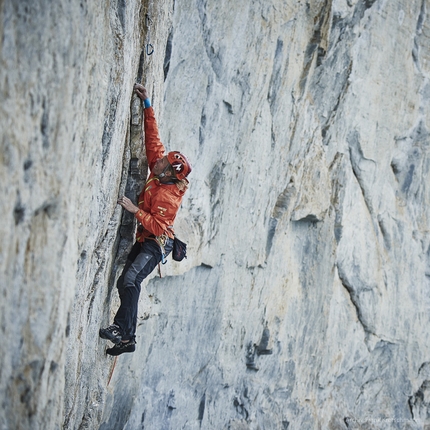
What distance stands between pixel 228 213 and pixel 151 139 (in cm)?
468

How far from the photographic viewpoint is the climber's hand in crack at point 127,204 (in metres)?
8.20

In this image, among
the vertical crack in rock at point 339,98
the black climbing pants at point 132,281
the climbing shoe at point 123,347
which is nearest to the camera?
the black climbing pants at point 132,281

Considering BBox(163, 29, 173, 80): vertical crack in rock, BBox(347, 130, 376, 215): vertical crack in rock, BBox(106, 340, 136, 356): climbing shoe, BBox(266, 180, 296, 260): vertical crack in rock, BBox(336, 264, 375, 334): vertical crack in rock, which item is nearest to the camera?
BBox(106, 340, 136, 356): climbing shoe

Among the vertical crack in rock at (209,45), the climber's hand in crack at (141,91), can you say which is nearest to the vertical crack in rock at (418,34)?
the vertical crack in rock at (209,45)

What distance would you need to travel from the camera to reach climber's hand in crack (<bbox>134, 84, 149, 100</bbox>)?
829 cm

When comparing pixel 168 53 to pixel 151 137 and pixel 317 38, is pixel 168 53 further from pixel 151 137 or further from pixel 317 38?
pixel 317 38

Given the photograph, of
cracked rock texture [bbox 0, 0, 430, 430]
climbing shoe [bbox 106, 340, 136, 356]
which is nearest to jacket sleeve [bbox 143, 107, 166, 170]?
cracked rock texture [bbox 0, 0, 430, 430]

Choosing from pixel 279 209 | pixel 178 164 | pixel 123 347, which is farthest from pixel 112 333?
pixel 279 209

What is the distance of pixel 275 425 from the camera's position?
15.7m

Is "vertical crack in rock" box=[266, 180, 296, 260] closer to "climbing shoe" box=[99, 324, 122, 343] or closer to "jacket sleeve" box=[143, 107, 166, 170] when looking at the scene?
"jacket sleeve" box=[143, 107, 166, 170]

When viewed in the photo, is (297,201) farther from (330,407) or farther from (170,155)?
(170,155)

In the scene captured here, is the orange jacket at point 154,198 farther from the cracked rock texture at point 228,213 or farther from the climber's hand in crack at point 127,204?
the cracked rock texture at point 228,213

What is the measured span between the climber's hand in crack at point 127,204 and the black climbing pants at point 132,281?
22.1 inches

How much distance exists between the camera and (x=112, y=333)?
828 cm
